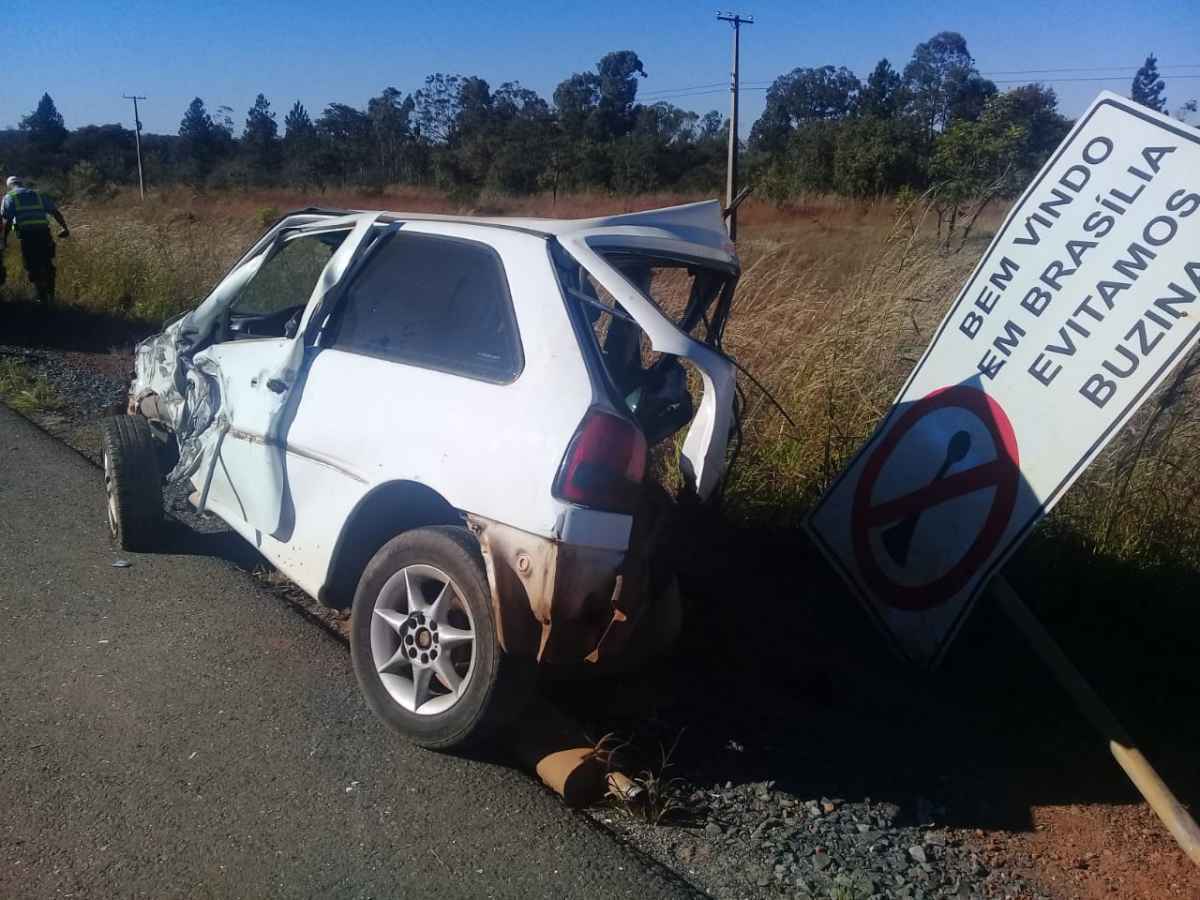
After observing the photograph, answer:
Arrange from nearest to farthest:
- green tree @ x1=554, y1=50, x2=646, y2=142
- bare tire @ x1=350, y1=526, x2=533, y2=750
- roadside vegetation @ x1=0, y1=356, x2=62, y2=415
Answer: bare tire @ x1=350, y1=526, x2=533, y2=750, roadside vegetation @ x1=0, y1=356, x2=62, y2=415, green tree @ x1=554, y1=50, x2=646, y2=142

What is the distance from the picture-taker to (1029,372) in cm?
447

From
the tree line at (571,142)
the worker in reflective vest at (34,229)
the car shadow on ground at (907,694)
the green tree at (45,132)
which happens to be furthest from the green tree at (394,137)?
the car shadow on ground at (907,694)

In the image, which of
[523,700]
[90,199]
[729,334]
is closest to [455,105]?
[90,199]

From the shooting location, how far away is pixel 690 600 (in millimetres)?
5242

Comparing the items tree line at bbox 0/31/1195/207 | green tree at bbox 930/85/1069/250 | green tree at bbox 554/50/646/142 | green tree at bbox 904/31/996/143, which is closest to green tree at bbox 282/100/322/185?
tree line at bbox 0/31/1195/207

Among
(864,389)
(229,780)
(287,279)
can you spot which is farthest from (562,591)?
(287,279)

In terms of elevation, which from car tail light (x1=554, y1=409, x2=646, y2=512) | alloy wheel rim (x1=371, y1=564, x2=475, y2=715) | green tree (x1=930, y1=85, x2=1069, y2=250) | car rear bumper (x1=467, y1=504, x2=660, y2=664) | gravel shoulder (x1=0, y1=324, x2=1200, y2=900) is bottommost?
gravel shoulder (x1=0, y1=324, x2=1200, y2=900)

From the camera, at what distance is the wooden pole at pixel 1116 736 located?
3555mm

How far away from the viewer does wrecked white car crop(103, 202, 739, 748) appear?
3619mm

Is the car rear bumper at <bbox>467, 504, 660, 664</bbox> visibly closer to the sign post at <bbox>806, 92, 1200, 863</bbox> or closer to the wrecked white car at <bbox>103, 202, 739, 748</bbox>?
the wrecked white car at <bbox>103, 202, 739, 748</bbox>

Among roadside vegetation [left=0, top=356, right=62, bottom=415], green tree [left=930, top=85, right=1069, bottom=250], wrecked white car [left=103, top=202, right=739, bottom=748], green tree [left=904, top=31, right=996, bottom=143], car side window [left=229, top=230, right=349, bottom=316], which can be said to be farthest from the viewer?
green tree [left=904, top=31, right=996, bottom=143]

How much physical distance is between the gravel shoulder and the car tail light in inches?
27.0

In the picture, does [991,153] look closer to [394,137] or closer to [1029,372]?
[1029,372]

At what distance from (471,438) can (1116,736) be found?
95.9 inches
